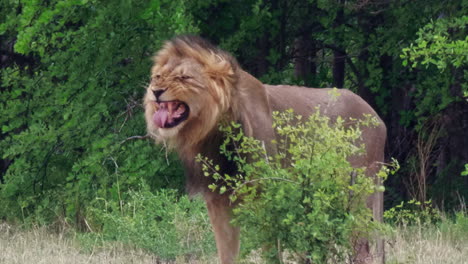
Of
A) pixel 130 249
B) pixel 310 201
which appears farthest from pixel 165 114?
pixel 130 249

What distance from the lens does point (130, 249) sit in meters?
8.38

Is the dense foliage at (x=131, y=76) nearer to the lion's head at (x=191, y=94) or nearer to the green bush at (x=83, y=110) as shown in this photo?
the green bush at (x=83, y=110)

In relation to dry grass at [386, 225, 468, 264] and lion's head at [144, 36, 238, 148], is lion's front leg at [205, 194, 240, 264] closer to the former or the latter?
lion's head at [144, 36, 238, 148]

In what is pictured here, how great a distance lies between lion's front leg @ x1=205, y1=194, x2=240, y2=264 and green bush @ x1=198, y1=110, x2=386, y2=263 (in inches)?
24.3

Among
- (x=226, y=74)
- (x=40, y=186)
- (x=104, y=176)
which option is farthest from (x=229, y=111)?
(x=40, y=186)

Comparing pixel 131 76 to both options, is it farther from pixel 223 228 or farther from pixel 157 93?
pixel 157 93

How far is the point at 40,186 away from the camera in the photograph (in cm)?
1062

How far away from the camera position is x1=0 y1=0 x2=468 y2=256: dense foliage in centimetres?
987

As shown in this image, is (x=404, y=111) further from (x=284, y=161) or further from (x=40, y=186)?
(x=284, y=161)

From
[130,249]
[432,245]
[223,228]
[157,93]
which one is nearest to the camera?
[157,93]

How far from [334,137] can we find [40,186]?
5.55 metres

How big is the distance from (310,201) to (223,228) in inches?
43.6

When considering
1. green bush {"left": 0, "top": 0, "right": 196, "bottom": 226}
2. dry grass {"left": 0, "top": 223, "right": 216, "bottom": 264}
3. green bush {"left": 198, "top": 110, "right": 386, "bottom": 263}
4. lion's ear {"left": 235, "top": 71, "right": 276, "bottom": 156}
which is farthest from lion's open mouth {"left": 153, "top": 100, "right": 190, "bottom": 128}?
green bush {"left": 0, "top": 0, "right": 196, "bottom": 226}

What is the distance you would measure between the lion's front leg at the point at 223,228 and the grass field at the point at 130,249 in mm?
456
